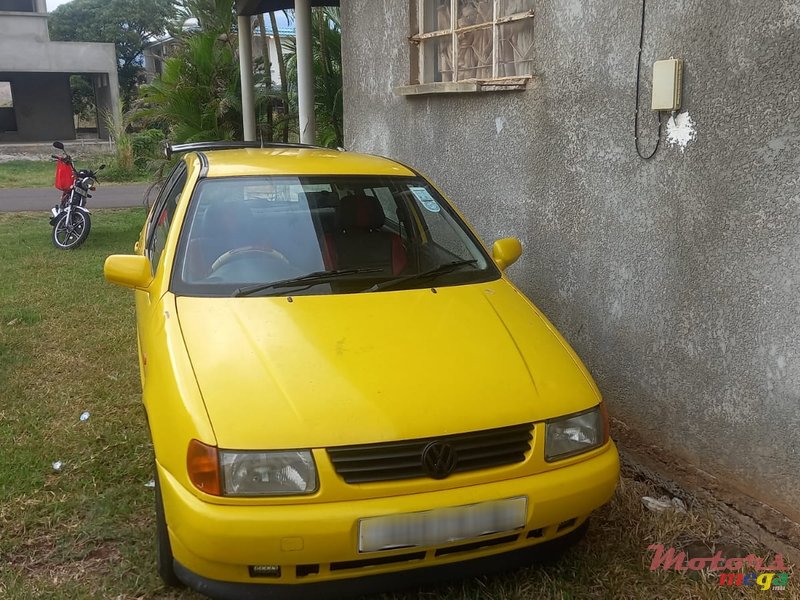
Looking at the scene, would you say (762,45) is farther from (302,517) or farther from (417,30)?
(417,30)

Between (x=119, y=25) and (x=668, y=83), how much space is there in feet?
147

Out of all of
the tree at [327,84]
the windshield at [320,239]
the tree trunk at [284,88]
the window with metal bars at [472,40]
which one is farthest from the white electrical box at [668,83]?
the tree trunk at [284,88]

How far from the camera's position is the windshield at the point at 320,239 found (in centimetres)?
314

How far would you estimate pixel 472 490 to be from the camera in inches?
93.0

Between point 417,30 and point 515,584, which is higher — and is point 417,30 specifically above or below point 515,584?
above

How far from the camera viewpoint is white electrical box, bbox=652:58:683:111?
328 cm

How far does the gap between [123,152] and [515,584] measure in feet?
60.8

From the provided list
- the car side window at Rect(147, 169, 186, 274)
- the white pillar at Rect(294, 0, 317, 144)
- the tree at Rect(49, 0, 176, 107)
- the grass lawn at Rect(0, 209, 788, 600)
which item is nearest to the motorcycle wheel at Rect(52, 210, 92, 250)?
the white pillar at Rect(294, 0, 317, 144)

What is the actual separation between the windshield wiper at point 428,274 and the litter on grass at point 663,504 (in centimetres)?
138

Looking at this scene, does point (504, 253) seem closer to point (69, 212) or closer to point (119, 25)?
point (69, 212)

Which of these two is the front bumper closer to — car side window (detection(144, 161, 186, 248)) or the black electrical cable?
the black electrical cable

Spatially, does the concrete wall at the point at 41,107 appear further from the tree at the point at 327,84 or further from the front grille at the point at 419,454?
the front grille at the point at 419,454

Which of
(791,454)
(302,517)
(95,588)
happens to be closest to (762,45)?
(791,454)

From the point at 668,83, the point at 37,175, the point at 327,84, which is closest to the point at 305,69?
the point at 327,84
